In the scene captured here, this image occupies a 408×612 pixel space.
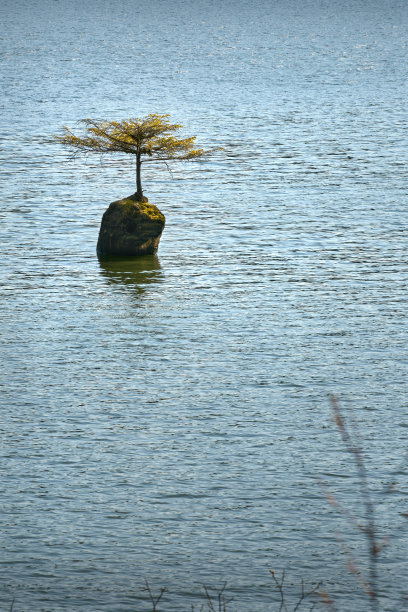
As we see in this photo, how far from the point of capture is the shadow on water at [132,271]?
48875mm

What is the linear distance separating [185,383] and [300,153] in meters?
59.9

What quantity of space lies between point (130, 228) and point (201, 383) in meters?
19.3

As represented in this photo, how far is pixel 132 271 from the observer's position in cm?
5131

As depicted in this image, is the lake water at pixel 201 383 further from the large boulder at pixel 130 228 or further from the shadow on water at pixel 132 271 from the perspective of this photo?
the large boulder at pixel 130 228

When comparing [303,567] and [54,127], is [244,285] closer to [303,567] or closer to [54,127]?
[303,567]

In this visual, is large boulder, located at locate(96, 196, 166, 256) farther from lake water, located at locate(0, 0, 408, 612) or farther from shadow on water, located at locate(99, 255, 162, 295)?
lake water, located at locate(0, 0, 408, 612)

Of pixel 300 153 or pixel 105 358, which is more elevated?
pixel 105 358

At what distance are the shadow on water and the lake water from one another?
0.20m

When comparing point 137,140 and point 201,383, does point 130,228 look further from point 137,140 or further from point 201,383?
point 201,383

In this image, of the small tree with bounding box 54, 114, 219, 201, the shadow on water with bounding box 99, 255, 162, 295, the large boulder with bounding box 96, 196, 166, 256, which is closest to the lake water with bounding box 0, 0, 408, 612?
the shadow on water with bounding box 99, 255, 162, 295

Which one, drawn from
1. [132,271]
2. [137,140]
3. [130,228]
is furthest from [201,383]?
[137,140]

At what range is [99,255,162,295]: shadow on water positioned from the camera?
1924 inches

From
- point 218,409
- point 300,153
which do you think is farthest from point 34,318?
point 300,153

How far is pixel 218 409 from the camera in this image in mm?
32062
